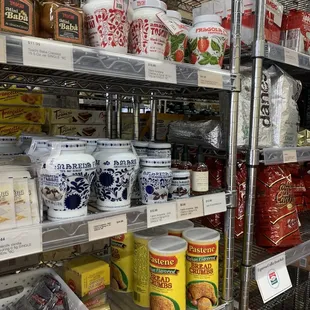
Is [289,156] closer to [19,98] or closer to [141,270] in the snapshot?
[141,270]

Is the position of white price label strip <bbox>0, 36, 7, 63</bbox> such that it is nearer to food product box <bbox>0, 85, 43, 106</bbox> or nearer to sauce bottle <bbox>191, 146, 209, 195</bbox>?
sauce bottle <bbox>191, 146, 209, 195</bbox>

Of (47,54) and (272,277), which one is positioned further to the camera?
(272,277)

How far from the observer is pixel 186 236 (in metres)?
0.96

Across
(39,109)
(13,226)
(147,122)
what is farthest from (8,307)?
(39,109)

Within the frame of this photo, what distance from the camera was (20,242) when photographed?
1.94 feet

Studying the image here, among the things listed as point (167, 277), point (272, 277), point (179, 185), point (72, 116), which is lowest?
point (272, 277)

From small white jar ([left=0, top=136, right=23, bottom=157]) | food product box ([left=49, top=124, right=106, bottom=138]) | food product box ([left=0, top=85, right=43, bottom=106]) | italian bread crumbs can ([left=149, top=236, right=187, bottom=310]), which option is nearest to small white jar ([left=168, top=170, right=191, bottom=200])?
italian bread crumbs can ([left=149, top=236, right=187, bottom=310])

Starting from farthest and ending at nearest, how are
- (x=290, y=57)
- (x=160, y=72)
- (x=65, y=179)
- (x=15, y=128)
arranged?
(x=15, y=128) → (x=290, y=57) → (x=160, y=72) → (x=65, y=179)

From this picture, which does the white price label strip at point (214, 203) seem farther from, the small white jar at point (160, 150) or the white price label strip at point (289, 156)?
the white price label strip at point (289, 156)

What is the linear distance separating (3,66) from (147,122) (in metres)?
0.93

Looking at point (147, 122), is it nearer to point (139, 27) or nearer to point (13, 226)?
point (139, 27)

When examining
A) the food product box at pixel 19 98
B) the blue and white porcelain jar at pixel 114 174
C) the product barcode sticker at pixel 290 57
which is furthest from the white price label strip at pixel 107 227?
the food product box at pixel 19 98

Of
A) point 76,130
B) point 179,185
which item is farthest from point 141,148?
point 76,130

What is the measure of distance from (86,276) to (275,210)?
749 mm
